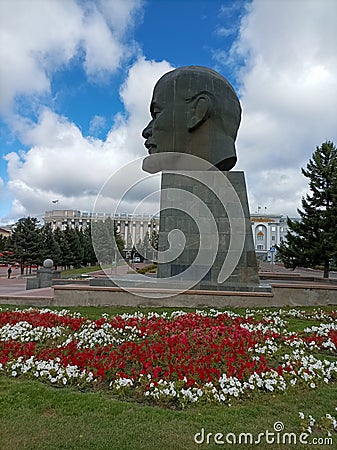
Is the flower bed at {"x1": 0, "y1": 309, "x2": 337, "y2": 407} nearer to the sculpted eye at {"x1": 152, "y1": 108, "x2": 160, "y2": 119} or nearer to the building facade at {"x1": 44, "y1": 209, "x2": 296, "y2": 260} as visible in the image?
the sculpted eye at {"x1": 152, "y1": 108, "x2": 160, "y2": 119}

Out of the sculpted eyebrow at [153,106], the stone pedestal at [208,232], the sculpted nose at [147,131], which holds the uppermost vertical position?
the sculpted eyebrow at [153,106]

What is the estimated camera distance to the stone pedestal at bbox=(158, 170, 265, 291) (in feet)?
28.6

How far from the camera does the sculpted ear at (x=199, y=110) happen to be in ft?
30.3

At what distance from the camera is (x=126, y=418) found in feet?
9.80

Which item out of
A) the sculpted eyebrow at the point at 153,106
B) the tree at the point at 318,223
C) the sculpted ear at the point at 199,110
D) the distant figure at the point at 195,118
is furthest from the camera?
the tree at the point at 318,223

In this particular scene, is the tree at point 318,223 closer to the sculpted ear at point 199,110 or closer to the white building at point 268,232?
the sculpted ear at point 199,110

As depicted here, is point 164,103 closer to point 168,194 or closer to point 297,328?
point 168,194

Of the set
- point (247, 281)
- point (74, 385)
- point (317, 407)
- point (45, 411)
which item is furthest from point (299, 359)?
point (247, 281)

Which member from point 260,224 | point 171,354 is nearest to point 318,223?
point 171,354

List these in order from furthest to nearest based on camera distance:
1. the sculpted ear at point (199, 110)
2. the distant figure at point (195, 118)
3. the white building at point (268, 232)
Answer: the white building at point (268, 232)
the distant figure at point (195, 118)
the sculpted ear at point (199, 110)

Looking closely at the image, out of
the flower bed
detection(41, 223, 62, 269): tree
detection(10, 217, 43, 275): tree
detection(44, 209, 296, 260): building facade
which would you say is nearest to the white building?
detection(44, 209, 296, 260): building facade

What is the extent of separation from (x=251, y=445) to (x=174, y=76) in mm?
8918

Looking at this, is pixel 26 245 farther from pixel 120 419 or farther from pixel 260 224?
pixel 260 224
